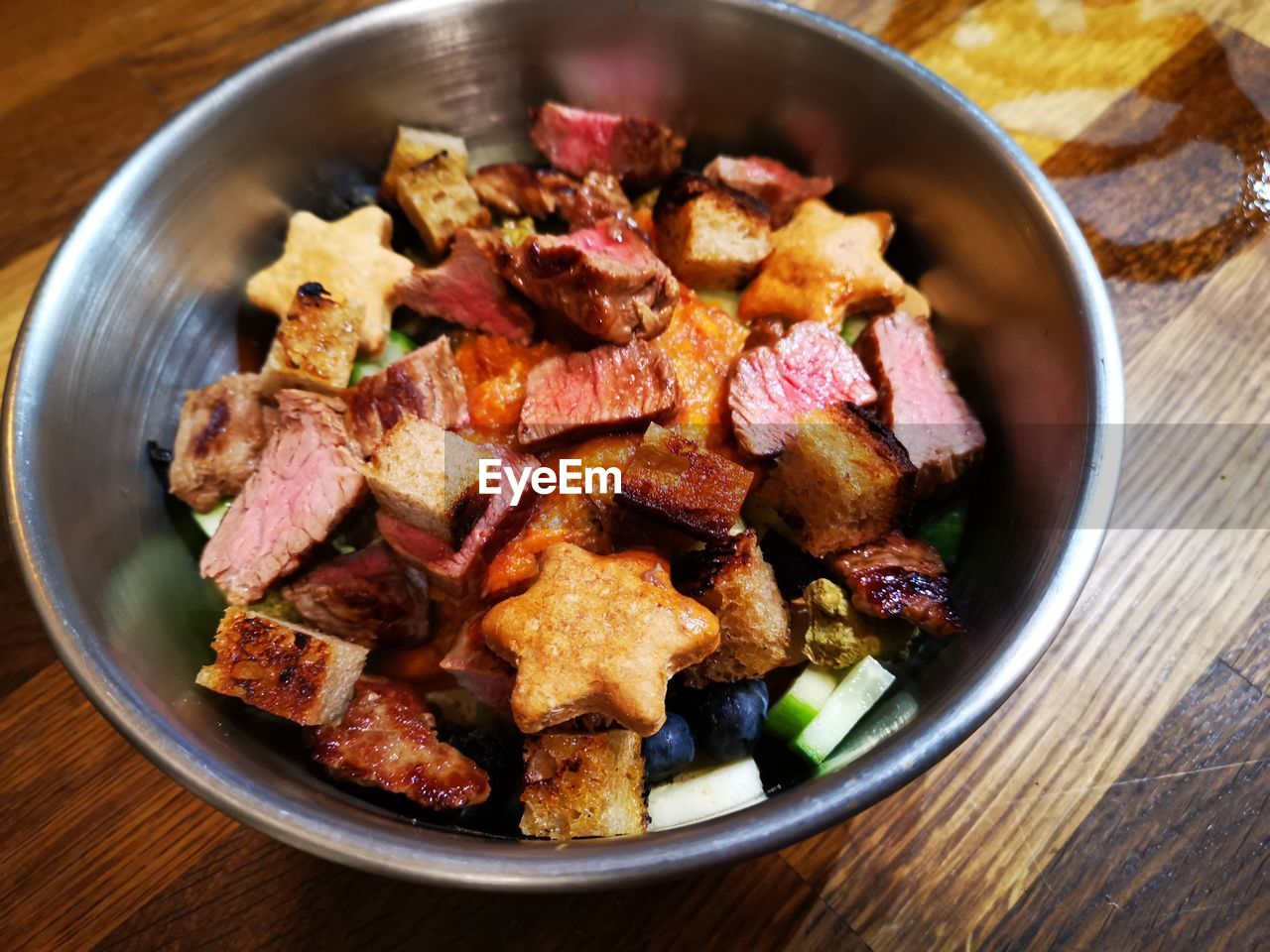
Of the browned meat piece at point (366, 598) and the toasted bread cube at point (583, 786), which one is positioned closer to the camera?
the toasted bread cube at point (583, 786)

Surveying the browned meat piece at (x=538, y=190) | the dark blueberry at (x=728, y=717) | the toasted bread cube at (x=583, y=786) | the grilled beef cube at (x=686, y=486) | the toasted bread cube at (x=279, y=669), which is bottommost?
the toasted bread cube at (x=279, y=669)

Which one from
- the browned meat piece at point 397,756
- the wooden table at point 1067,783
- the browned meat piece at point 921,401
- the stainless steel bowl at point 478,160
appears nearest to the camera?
the stainless steel bowl at point 478,160

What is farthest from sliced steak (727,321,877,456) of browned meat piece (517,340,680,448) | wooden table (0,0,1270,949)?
wooden table (0,0,1270,949)

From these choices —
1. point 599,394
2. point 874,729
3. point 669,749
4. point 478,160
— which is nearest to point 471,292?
point 599,394

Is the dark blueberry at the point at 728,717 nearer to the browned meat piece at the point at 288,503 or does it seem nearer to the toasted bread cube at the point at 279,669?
the toasted bread cube at the point at 279,669

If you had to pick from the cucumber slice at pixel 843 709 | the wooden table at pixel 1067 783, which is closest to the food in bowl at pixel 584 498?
the cucumber slice at pixel 843 709

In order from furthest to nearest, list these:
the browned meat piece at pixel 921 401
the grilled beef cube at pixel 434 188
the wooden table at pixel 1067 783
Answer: the grilled beef cube at pixel 434 188 → the browned meat piece at pixel 921 401 → the wooden table at pixel 1067 783

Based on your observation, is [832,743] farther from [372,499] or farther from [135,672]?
[135,672]
